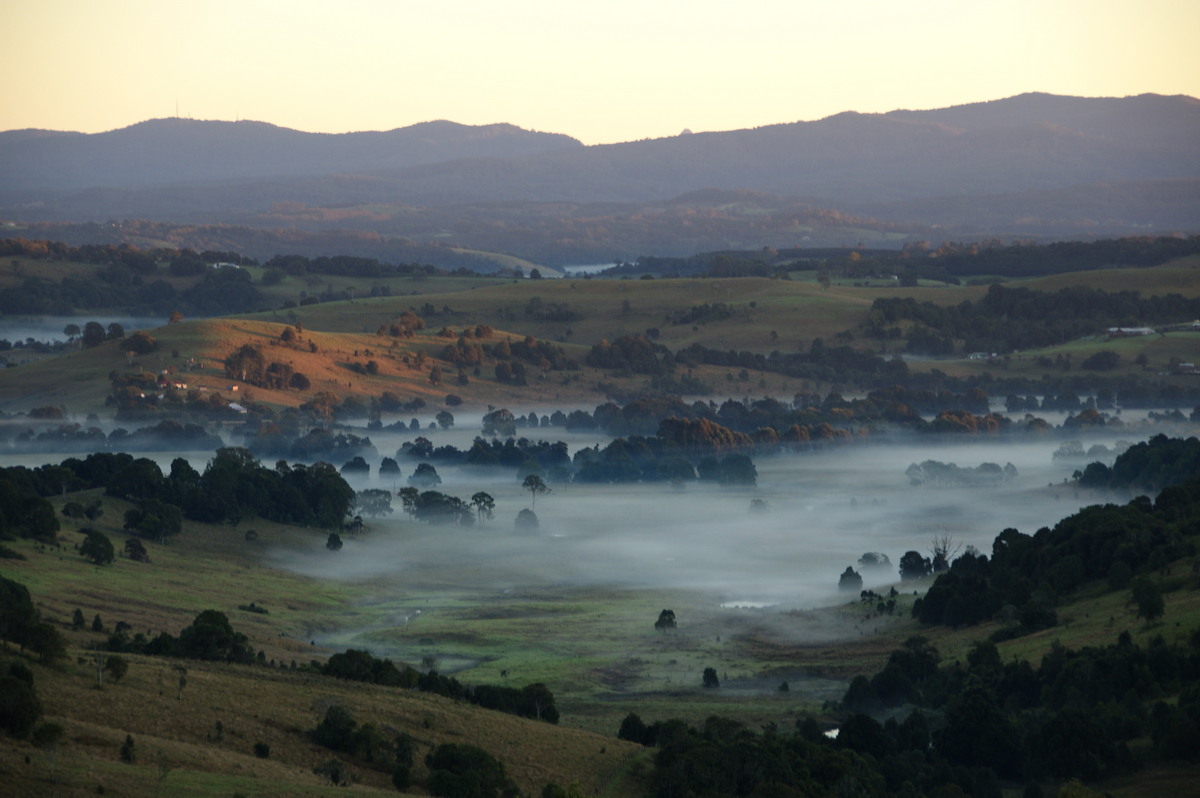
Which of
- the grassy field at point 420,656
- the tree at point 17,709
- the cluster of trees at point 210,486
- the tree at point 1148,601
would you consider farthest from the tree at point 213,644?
the tree at point 1148,601

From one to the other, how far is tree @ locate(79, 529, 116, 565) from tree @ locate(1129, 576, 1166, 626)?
163 feet

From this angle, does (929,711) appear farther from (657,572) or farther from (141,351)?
(141,351)

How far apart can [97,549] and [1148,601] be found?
50.4 metres

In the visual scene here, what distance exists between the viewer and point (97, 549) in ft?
257

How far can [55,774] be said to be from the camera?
31656 mm

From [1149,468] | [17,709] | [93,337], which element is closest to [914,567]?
[1149,468]

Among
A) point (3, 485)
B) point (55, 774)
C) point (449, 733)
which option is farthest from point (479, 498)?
point (55, 774)

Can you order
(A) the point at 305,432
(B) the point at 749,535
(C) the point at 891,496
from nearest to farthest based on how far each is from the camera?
(B) the point at 749,535, (C) the point at 891,496, (A) the point at 305,432

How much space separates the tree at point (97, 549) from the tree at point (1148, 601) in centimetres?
4977

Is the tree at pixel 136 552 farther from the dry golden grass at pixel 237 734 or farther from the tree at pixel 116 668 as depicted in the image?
the tree at pixel 116 668

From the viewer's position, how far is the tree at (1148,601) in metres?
59.7

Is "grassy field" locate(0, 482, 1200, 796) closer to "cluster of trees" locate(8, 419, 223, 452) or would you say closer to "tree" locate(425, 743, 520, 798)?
"tree" locate(425, 743, 520, 798)

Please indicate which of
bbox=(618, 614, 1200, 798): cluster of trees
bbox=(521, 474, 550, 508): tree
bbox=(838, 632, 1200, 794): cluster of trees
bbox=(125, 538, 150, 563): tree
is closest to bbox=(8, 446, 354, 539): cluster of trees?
bbox=(125, 538, 150, 563): tree

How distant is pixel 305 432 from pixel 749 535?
61044mm
